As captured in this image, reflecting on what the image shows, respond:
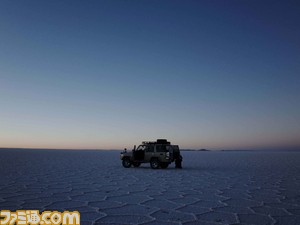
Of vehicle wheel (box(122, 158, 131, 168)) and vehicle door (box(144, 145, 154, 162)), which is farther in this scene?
vehicle wheel (box(122, 158, 131, 168))

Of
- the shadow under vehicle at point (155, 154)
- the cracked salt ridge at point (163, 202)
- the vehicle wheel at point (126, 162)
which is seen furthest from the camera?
the vehicle wheel at point (126, 162)

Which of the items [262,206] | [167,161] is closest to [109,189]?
[262,206]

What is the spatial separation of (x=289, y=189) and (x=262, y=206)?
404 cm

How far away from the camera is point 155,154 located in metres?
20.9

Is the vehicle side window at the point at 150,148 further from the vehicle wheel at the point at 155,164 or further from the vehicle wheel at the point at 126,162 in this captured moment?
the vehicle wheel at the point at 126,162

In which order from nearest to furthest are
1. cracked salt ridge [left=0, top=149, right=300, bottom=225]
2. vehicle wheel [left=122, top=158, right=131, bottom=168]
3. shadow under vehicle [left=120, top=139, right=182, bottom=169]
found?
1. cracked salt ridge [left=0, top=149, right=300, bottom=225]
2. shadow under vehicle [left=120, top=139, right=182, bottom=169]
3. vehicle wheel [left=122, top=158, right=131, bottom=168]

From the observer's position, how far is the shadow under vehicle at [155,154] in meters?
20.6

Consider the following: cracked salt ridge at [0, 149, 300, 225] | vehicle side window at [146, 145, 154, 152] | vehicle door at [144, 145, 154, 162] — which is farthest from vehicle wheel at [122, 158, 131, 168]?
cracked salt ridge at [0, 149, 300, 225]

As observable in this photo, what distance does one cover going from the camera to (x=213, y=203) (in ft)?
29.2

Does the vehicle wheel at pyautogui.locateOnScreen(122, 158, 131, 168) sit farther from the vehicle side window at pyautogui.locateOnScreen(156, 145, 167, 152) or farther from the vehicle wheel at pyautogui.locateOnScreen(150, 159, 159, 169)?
the vehicle side window at pyautogui.locateOnScreen(156, 145, 167, 152)

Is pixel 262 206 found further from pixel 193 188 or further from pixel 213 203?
pixel 193 188

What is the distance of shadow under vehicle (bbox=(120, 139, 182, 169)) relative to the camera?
67.7 ft

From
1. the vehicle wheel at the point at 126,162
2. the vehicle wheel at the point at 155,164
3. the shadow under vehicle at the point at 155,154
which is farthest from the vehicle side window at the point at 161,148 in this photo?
the vehicle wheel at the point at 126,162

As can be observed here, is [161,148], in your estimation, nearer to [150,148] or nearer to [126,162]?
[150,148]
